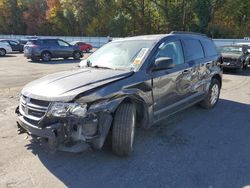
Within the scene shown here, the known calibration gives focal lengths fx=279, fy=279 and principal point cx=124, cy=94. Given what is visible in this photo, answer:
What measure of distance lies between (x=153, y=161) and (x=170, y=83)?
5.14 feet

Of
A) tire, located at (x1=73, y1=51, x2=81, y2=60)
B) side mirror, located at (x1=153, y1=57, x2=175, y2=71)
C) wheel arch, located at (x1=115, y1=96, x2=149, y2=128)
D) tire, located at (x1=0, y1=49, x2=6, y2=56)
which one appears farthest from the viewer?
tire, located at (x1=0, y1=49, x2=6, y2=56)

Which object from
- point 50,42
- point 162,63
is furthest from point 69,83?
point 50,42

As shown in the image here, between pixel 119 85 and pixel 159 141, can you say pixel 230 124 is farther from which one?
pixel 119 85

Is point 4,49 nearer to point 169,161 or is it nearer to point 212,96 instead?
point 212,96

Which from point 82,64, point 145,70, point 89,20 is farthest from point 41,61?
point 89,20

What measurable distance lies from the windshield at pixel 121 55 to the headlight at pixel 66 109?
1346 millimetres

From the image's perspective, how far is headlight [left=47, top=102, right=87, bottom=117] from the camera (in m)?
3.56

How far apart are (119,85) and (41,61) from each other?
1692 centimetres

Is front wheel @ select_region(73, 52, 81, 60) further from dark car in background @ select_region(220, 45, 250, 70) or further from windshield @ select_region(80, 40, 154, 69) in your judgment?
windshield @ select_region(80, 40, 154, 69)

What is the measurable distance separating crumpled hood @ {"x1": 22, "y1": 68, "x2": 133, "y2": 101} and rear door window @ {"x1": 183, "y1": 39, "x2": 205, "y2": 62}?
1.92m

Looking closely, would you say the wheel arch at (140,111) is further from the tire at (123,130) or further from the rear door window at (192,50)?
the rear door window at (192,50)

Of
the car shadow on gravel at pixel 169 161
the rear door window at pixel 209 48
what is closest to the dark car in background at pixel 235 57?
the rear door window at pixel 209 48

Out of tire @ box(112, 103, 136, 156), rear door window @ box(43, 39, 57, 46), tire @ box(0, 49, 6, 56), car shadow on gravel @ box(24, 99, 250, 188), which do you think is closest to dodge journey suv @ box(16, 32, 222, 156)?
tire @ box(112, 103, 136, 156)

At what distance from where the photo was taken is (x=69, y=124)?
11.6ft
